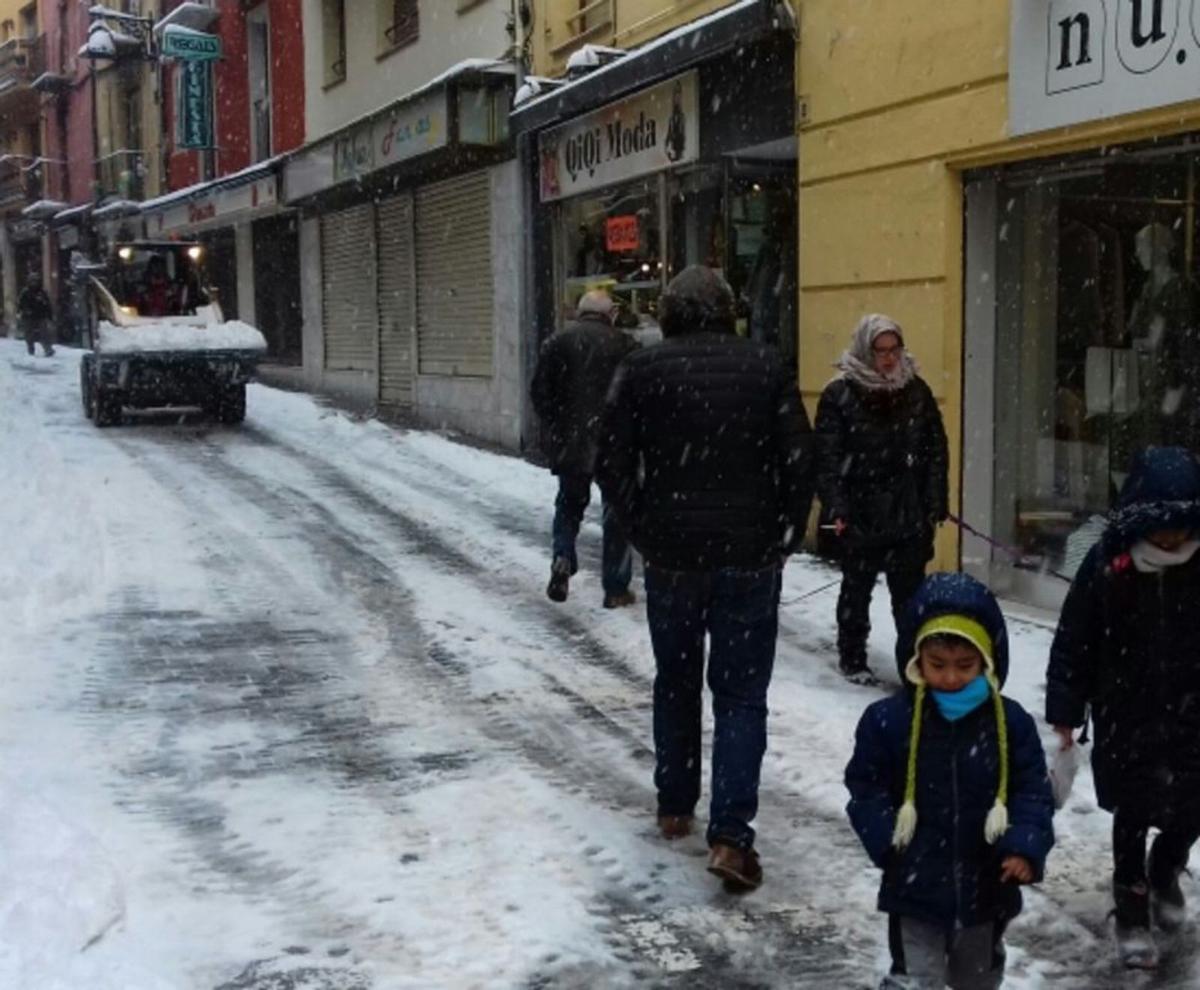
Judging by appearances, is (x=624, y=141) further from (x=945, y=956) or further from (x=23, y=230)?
(x=23, y=230)

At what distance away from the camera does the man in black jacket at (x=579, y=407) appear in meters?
7.64

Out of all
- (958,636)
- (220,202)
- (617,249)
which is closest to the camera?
(958,636)

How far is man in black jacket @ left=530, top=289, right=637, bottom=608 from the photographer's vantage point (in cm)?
764

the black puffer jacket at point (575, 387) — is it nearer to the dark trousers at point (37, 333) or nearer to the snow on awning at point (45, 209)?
the dark trousers at point (37, 333)

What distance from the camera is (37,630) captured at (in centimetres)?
734

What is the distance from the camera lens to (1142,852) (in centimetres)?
373

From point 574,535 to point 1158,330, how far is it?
10.9ft

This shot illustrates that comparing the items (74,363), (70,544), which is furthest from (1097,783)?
(74,363)

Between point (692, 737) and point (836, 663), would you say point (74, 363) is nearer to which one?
point (836, 663)

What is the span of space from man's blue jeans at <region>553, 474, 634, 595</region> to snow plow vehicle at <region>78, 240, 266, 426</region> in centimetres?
957

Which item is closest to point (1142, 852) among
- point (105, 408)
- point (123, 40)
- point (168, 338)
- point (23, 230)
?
point (168, 338)

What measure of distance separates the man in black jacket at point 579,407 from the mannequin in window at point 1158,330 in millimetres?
2749

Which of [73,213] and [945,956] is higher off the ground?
[73,213]

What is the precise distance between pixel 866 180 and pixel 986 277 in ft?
3.64
